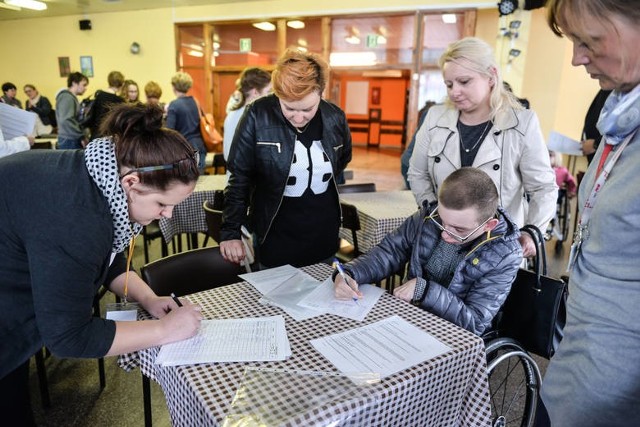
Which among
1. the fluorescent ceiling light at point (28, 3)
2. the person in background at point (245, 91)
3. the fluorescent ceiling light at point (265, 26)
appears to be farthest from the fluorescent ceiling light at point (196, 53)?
the person in background at point (245, 91)

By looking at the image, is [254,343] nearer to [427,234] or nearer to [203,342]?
[203,342]

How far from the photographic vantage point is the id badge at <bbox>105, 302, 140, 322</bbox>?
126cm

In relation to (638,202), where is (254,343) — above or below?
below

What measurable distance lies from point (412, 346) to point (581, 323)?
0.41 metres

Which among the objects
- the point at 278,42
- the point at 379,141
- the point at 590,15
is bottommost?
the point at 379,141

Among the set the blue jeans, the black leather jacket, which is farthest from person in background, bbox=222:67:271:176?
the blue jeans

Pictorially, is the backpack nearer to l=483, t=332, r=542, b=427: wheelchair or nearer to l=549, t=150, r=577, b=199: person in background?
l=483, t=332, r=542, b=427: wheelchair

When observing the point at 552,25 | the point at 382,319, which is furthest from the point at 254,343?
the point at 552,25

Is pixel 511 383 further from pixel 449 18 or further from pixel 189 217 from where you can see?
pixel 449 18

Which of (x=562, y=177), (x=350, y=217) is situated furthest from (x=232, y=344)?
(x=562, y=177)

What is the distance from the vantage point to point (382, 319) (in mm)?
1273

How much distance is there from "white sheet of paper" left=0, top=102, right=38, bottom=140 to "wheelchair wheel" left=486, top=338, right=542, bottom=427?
2.55m

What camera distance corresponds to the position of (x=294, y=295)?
1.42m

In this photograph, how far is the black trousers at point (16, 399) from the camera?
1.20 metres
